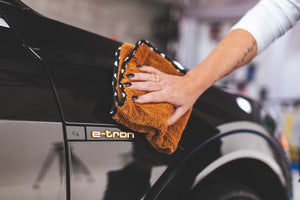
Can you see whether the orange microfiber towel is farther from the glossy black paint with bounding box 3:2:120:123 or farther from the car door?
the car door

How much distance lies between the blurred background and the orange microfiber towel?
12.1ft

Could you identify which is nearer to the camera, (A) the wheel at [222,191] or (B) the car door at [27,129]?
(B) the car door at [27,129]

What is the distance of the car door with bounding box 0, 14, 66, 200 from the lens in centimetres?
70

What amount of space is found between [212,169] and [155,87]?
448mm

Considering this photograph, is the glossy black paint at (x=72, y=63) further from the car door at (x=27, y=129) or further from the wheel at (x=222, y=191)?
→ the wheel at (x=222, y=191)

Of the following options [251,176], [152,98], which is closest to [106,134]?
[152,98]

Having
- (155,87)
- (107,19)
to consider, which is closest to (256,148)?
(155,87)

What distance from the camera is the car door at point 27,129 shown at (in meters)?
Result: 0.70

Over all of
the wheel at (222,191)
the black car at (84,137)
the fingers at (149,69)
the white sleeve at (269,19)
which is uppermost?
the white sleeve at (269,19)

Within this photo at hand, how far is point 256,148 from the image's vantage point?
115 centimetres

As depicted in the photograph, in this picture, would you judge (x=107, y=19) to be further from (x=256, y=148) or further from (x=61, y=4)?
(x=256, y=148)

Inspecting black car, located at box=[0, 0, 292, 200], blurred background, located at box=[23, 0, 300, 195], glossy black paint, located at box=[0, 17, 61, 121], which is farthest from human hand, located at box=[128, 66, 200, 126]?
blurred background, located at box=[23, 0, 300, 195]

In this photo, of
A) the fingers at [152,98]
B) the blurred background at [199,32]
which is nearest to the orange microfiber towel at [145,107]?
the fingers at [152,98]

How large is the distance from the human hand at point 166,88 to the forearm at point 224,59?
0.04 metres
